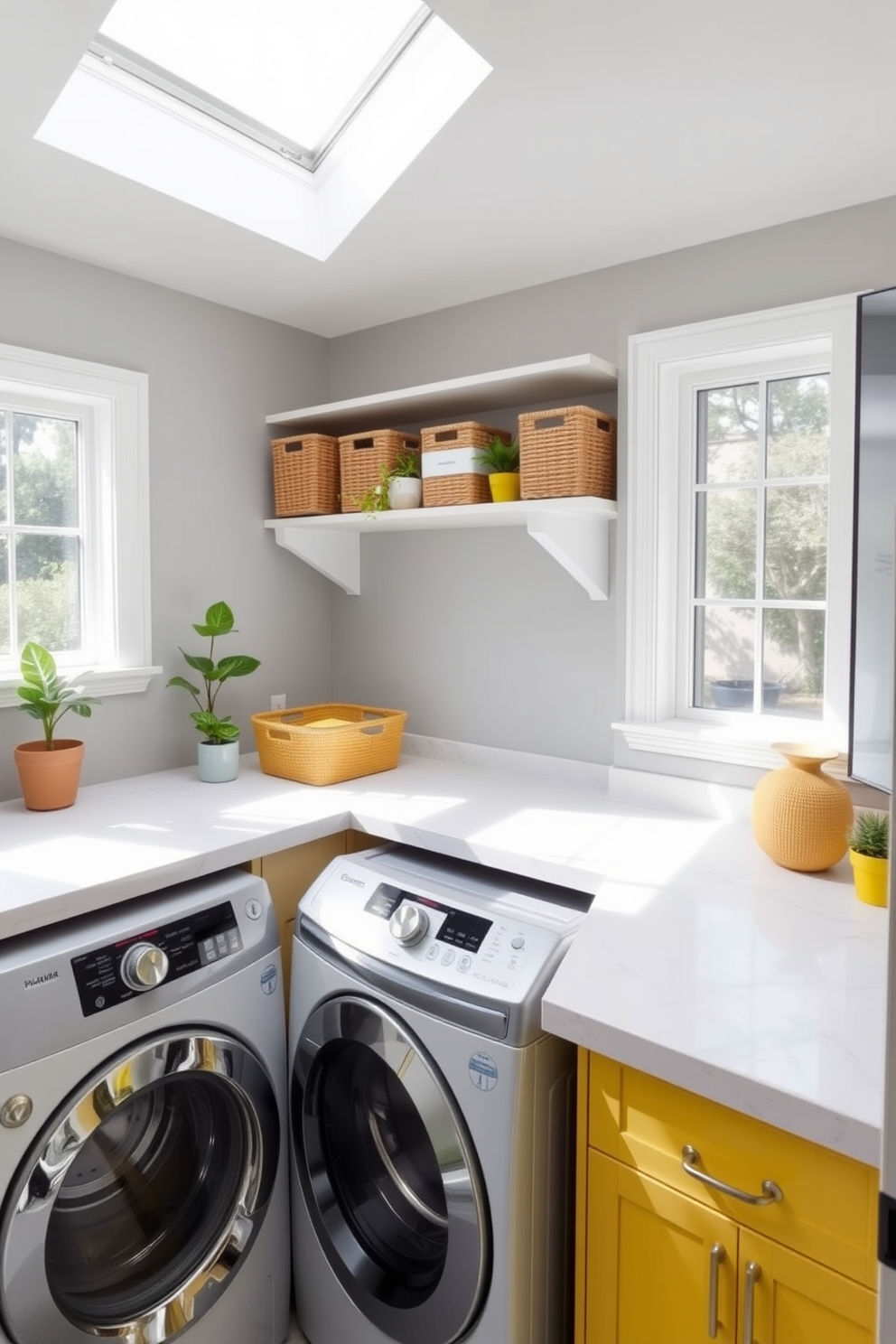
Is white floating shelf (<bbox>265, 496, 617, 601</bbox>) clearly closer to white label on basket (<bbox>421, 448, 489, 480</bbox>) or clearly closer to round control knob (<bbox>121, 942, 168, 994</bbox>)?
white label on basket (<bbox>421, 448, 489, 480</bbox>)

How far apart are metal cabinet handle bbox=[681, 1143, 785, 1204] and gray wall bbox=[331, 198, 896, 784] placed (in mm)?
999

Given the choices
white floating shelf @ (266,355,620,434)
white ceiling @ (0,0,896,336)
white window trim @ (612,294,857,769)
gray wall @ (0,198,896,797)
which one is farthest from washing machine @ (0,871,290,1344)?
white ceiling @ (0,0,896,336)

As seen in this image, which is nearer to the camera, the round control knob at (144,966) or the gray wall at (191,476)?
the round control knob at (144,966)

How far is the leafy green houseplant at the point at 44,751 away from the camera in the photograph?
198cm

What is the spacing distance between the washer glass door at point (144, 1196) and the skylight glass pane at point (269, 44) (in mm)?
1888

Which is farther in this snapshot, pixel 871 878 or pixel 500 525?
pixel 500 525

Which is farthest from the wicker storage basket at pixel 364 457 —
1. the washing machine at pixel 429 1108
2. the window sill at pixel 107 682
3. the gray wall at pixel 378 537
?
the washing machine at pixel 429 1108

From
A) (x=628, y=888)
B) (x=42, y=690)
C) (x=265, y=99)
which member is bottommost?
(x=628, y=888)

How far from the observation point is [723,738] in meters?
2.03

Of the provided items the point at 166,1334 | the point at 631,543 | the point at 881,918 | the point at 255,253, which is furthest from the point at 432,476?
the point at 166,1334

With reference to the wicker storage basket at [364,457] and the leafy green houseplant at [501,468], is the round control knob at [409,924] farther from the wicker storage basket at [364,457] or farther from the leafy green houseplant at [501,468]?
the wicker storage basket at [364,457]

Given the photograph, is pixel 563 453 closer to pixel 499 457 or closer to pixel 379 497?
pixel 499 457

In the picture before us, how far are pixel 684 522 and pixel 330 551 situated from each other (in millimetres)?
1108

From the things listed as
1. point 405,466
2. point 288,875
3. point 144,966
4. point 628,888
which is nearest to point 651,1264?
point 628,888
